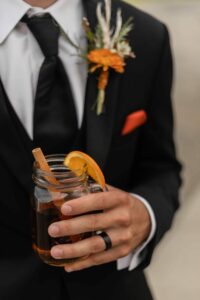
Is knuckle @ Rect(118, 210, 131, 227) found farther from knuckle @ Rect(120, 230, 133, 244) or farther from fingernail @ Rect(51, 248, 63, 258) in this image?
fingernail @ Rect(51, 248, 63, 258)

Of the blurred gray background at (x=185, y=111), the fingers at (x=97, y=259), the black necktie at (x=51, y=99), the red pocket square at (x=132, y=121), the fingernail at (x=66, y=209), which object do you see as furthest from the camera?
the blurred gray background at (x=185, y=111)

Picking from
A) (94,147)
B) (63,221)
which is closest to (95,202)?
(63,221)

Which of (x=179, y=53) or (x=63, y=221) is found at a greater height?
(x=63, y=221)

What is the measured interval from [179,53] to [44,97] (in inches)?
77.8

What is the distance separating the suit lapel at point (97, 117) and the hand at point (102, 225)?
0.37 ft

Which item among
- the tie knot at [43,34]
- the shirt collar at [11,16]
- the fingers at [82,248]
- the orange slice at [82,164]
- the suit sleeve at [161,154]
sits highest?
the shirt collar at [11,16]

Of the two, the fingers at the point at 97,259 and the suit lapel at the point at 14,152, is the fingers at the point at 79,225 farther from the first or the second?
the suit lapel at the point at 14,152

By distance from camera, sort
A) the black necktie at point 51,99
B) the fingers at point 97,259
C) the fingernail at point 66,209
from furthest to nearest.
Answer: the black necktie at point 51,99 < the fingers at point 97,259 < the fingernail at point 66,209

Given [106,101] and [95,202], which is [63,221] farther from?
[106,101]

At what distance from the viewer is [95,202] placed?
0.78 metres

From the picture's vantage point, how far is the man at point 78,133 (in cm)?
92

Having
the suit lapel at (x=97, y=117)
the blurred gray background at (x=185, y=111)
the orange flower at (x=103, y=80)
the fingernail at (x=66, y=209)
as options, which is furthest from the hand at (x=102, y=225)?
the blurred gray background at (x=185, y=111)

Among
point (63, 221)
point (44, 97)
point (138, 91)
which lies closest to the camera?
point (63, 221)

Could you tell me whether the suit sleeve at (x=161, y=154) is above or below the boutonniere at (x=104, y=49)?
below
